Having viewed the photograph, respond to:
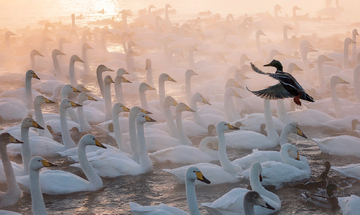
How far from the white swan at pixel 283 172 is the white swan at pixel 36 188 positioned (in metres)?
3.19

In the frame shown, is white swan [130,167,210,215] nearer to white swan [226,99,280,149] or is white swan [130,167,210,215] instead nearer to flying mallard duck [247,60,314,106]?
flying mallard duck [247,60,314,106]

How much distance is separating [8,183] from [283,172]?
4309 millimetres

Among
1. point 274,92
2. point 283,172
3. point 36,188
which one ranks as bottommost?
point 283,172

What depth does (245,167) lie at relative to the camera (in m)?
8.05

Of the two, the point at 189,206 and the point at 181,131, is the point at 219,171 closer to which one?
the point at 189,206

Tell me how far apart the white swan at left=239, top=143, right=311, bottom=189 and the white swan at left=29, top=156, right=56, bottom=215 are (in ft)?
10.5

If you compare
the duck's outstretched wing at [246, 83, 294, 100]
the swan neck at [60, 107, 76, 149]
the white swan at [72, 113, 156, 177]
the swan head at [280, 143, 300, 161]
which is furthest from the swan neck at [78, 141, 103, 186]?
the duck's outstretched wing at [246, 83, 294, 100]

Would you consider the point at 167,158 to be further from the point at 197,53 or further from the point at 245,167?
the point at 197,53

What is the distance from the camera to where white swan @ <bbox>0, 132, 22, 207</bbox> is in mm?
6992

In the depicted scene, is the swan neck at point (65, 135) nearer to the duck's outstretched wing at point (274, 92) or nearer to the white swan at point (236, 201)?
the white swan at point (236, 201)

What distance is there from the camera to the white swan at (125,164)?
317 inches

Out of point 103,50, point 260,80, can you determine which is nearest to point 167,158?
point 260,80

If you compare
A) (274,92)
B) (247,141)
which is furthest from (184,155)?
(274,92)

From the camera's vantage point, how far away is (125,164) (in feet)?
26.6
